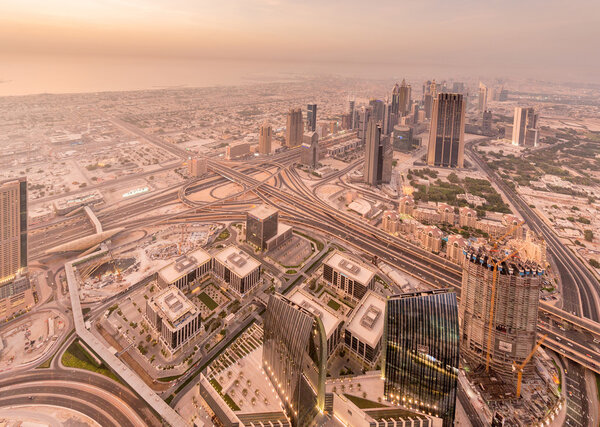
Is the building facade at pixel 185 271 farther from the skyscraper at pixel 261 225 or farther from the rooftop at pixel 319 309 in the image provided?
the rooftop at pixel 319 309

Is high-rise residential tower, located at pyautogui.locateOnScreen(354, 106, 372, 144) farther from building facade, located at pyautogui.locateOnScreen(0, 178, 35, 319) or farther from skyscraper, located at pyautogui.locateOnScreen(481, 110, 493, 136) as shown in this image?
building facade, located at pyautogui.locateOnScreen(0, 178, 35, 319)

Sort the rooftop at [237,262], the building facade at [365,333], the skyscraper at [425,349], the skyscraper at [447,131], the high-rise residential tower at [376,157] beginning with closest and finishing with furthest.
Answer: the skyscraper at [425,349], the building facade at [365,333], the rooftop at [237,262], the high-rise residential tower at [376,157], the skyscraper at [447,131]

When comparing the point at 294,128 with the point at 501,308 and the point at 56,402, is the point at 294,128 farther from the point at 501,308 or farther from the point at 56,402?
the point at 56,402

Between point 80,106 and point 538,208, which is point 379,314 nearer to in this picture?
point 538,208

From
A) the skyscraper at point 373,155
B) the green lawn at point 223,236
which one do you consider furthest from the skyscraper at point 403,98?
the green lawn at point 223,236

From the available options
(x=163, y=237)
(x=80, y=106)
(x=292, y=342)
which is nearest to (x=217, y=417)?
(x=292, y=342)

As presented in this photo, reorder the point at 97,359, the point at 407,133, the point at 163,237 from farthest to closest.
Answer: the point at 407,133 → the point at 163,237 → the point at 97,359

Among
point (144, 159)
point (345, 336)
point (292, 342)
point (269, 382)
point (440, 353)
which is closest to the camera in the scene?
point (292, 342)
